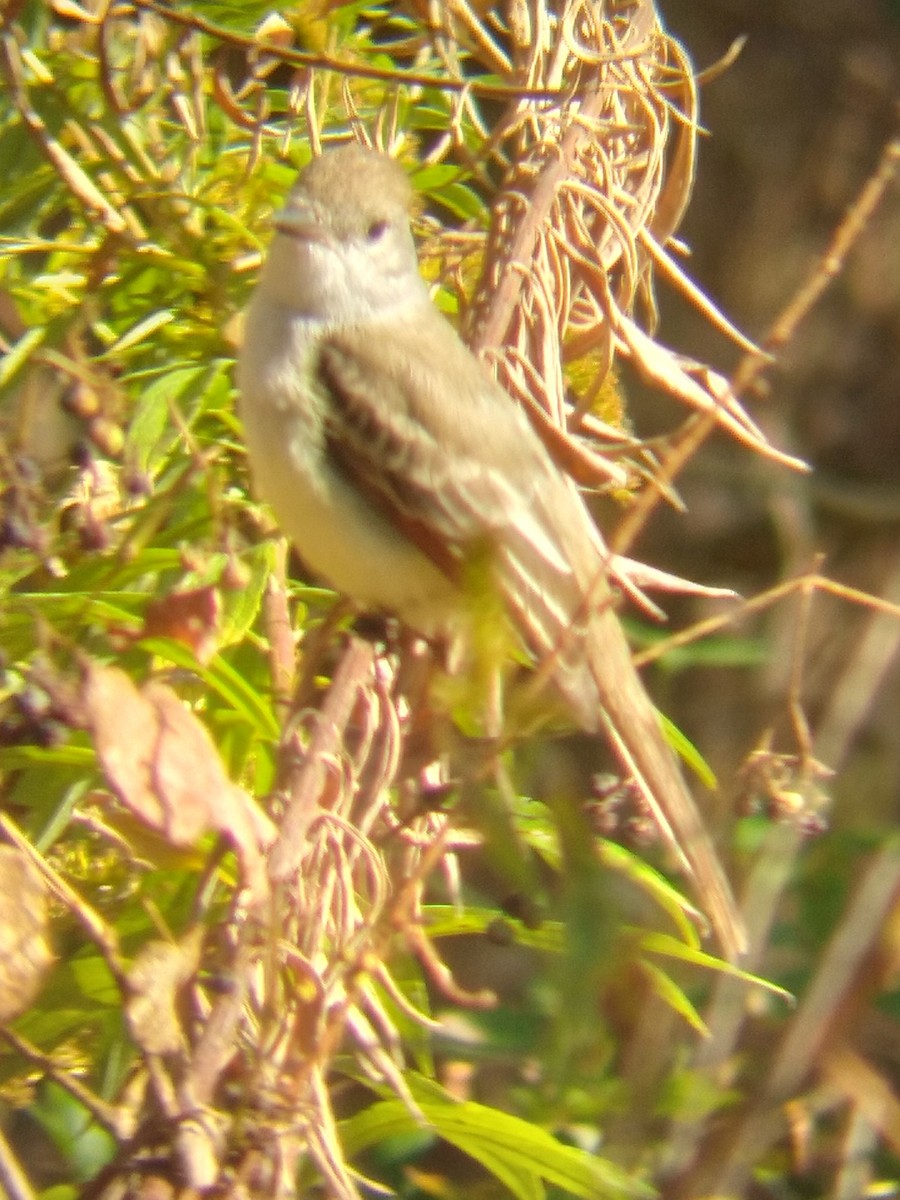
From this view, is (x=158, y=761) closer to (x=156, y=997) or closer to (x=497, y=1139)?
(x=156, y=997)

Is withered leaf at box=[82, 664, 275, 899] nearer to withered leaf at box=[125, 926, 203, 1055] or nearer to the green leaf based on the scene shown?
withered leaf at box=[125, 926, 203, 1055]

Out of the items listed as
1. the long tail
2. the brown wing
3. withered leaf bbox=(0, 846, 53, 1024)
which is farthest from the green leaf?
the brown wing

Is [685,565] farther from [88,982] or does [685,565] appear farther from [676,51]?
[88,982]

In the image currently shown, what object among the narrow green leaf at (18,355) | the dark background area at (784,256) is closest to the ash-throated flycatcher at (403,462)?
the narrow green leaf at (18,355)

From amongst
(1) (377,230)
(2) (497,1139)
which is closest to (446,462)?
(1) (377,230)

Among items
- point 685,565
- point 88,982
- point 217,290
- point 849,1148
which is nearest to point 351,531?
point 217,290

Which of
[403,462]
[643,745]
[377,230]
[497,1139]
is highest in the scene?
[377,230]

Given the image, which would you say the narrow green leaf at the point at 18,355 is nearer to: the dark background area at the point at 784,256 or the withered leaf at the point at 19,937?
the withered leaf at the point at 19,937
